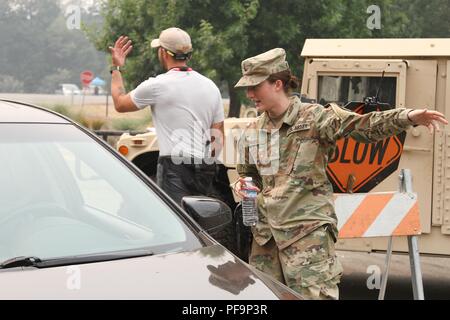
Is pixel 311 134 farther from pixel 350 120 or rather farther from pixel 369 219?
pixel 369 219

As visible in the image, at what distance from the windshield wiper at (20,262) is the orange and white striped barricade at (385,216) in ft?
8.09

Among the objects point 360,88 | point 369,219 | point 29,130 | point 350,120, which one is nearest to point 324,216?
point 350,120

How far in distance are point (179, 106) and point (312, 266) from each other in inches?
66.3

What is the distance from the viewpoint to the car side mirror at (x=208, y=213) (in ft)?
12.7

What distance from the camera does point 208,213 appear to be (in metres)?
3.90

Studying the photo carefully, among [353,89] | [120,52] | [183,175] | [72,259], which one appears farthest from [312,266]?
[353,89]

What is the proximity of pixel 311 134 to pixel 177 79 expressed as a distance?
1.49 m

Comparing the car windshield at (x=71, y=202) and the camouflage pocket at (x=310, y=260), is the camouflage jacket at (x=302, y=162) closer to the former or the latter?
the camouflage pocket at (x=310, y=260)

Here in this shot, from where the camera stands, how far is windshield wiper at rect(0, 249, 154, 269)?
3.19m

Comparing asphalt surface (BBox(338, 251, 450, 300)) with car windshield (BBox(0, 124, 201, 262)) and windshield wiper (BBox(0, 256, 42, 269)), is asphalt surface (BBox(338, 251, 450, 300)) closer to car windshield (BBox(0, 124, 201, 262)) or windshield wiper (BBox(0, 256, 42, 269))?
car windshield (BBox(0, 124, 201, 262))

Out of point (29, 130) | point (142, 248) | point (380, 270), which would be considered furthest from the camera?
point (380, 270)

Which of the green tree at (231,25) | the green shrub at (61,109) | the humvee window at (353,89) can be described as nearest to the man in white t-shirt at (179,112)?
the humvee window at (353,89)

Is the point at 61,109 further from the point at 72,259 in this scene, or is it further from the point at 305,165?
the point at 72,259

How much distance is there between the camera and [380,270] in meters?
8.31
